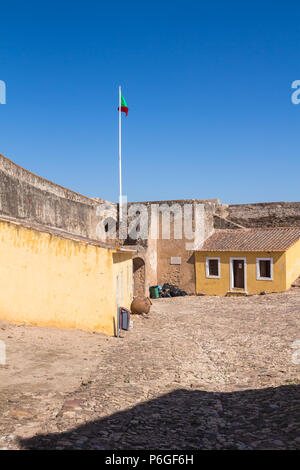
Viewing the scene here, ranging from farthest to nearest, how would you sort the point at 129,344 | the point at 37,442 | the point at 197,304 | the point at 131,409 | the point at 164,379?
the point at 197,304 → the point at 129,344 → the point at 164,379 → the point at 131,409 → the point at 37,442

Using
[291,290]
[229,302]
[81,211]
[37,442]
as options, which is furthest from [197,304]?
[37,442]

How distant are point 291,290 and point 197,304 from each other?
5382 mm

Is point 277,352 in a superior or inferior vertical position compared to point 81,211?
inferior

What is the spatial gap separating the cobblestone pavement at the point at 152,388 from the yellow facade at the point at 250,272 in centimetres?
714

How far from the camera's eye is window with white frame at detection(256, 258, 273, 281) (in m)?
20.9

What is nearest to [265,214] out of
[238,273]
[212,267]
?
[238,273]

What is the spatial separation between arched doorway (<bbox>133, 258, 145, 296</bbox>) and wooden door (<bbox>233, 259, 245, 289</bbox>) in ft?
→ 18.7

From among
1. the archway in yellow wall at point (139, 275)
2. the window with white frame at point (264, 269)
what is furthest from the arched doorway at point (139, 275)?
the window with white frame at point (264, 269)

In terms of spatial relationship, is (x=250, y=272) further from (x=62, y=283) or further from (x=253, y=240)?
(x=62, y=283)

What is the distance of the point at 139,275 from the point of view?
20.5m

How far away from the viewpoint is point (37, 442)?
15.4 feet

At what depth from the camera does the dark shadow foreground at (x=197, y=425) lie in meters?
4.94

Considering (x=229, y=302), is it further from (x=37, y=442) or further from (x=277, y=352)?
(x=37, y=442)

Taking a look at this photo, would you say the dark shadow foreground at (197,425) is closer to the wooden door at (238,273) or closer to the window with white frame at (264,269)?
the window with white frame at (264,269)
